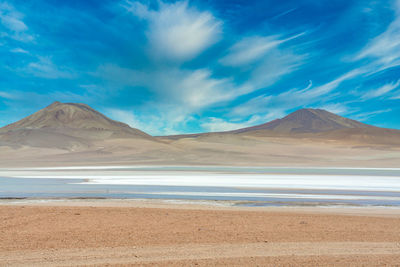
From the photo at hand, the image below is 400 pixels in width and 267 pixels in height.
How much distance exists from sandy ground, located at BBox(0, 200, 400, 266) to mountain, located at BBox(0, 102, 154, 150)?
110m

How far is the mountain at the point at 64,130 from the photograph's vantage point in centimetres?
12375

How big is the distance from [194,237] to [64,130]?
153504mm

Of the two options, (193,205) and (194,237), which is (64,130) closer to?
(193,205)

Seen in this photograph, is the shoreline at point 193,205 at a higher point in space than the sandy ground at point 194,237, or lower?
higher

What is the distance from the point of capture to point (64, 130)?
6014 inches

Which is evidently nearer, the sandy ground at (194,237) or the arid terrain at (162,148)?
the sandy ground at (194,237)

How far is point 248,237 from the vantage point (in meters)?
8.76

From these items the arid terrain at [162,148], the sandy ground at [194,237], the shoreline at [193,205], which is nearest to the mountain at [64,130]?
the arid terrain at [162,148]

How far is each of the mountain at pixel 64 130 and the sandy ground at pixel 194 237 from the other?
110 meters

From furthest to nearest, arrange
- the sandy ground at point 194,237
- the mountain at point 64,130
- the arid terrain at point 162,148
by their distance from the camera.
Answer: the mountain at point 64,130, the arid terrain at point 162,148, the sandy ground at point 194,237

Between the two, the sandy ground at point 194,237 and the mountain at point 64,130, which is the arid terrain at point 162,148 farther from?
the sandy ground at point 194,237

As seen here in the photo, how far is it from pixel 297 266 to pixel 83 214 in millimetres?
7510

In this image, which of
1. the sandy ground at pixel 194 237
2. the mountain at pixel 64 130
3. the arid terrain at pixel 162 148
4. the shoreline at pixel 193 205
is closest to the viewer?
the sandy ground at pixel 194 237

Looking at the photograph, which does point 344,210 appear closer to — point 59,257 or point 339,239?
point 339,239
